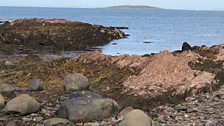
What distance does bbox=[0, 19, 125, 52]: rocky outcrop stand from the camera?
4272cm

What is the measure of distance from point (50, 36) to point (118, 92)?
32750mm

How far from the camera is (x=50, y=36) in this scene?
48281 millimetres

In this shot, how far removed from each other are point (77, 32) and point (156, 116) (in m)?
40.2

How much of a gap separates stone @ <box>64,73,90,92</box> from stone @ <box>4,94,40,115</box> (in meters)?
3.18

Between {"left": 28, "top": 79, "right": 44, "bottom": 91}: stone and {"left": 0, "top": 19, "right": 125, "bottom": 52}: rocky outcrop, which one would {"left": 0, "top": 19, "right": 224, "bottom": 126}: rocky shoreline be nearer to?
{"left": 28, "top": 79, "right": 44, "bottom": 91}: stone

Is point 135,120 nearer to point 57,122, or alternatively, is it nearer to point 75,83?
point 57,122

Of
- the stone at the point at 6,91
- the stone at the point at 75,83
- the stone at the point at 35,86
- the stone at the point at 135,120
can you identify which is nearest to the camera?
the stone at the point at 135,120

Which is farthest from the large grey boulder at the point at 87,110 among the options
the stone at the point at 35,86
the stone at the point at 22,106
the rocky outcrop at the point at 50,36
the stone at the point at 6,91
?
the rocky outcrop at the point at 50,36

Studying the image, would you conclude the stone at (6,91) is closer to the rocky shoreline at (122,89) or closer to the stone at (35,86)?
the rocky shoreline at (122,89)

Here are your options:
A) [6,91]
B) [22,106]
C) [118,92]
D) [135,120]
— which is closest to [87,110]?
[135,120]

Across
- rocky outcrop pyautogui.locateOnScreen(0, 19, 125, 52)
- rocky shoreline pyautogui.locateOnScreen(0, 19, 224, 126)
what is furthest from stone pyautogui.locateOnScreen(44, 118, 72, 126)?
rocky outcrop pyautogui.locateOnScreen(0, 19, 125, 52)

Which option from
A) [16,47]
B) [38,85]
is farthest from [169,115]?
[16,47]

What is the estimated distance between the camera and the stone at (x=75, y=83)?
16.8 meters

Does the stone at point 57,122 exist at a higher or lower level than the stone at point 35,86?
higher
